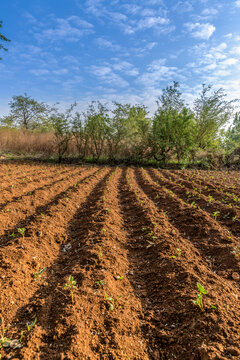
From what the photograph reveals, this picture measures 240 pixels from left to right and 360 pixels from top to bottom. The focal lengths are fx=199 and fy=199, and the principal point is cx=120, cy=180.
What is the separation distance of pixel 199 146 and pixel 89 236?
17.5 metres

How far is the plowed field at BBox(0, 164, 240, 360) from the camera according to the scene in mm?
1831

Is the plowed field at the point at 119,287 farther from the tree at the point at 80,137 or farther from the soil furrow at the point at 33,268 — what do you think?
the tree at the point at 80,137

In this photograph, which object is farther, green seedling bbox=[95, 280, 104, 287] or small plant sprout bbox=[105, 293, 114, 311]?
green seedling bbox=[95, 280, 104, 287]

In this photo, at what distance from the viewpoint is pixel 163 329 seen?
2076 millimetres

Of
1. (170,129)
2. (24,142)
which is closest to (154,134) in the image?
(170,129)

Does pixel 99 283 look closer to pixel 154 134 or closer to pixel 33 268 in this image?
pixel 33 268

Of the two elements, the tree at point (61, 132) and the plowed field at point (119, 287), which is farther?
the tree at point (61, 132)

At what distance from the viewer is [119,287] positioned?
2.64 m

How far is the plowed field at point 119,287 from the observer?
72.1 inches

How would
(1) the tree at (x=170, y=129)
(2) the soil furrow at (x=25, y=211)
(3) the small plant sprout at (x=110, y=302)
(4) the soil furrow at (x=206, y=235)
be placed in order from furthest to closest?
(1) the tree at (x=170, y=129) → (2) the soil furrow at (x=25, y=211) → (4) the soil furrow at (x=206, y=235) → (3) the small plant sprout at (x=110, y=302)

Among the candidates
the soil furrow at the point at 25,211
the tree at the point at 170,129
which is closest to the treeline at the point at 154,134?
the tree at the point at 170,129

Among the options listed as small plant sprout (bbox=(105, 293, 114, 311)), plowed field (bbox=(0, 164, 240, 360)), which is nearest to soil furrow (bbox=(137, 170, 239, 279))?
plowed field (bbox=(0, 164, 240, 360))

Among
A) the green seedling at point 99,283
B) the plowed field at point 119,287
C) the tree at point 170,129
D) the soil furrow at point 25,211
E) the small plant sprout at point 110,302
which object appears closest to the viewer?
the plowed field at point 119,287

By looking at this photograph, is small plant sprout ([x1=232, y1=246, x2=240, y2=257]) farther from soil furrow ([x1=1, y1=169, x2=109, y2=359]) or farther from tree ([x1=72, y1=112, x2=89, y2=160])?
tree ([x1=72, y1=112, x2=89, y2=160])
